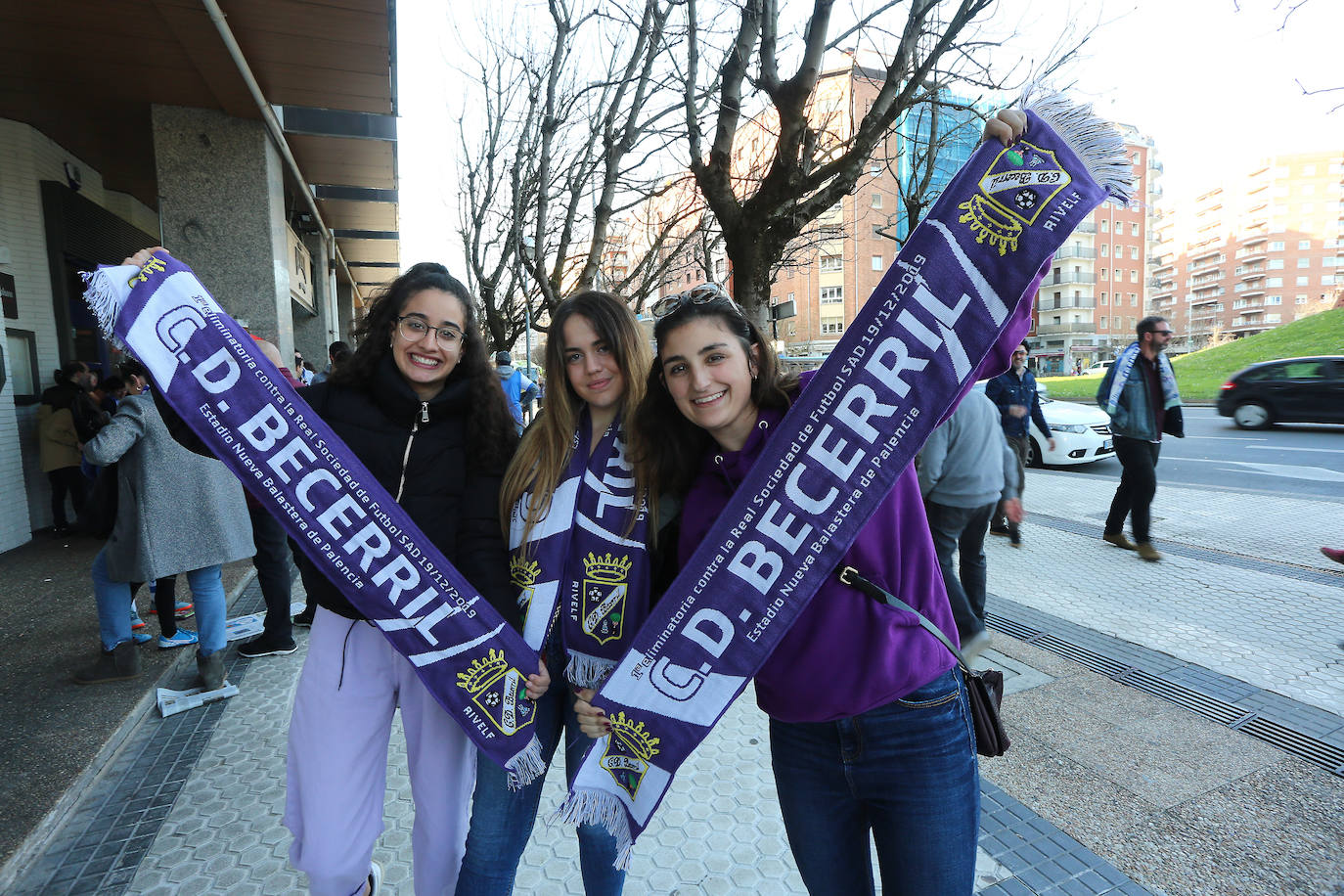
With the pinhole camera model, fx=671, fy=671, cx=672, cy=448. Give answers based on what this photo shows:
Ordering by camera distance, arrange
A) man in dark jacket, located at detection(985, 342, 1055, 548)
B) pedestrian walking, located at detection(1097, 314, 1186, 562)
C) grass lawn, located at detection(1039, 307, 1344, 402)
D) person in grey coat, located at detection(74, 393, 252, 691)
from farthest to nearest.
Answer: grass lawn, located at detection(1039, 307, 1344, 402) < man in dark jacket, located at detection(985, 342, 1055, 548) < pedestrian walking, located at detection(1097, 314, 1186, 562) < person in grey coat, located at detection(74, 393, 252, 691)

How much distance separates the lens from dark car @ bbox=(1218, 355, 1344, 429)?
14156mm

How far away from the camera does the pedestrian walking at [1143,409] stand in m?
5.79

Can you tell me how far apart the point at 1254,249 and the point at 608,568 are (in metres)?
142

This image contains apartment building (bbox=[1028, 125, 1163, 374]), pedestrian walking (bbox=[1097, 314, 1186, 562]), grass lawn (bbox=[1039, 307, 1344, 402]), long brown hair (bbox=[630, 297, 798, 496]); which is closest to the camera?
long brown hair (bbox=[630, 297, 798, 496])

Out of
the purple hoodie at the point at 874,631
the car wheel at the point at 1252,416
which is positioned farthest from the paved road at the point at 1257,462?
the purple hoodie at the point at 874,631

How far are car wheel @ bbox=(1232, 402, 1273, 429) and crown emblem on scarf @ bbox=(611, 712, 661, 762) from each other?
19.1m

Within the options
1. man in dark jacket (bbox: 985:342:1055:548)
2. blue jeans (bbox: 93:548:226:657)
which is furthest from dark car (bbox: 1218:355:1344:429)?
blue jeans (bbox: 93:548:226:657)

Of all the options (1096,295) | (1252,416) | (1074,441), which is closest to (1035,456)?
(1074,441)

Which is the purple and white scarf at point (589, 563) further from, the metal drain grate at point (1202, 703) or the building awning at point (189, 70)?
the building awning at point (189, 70)

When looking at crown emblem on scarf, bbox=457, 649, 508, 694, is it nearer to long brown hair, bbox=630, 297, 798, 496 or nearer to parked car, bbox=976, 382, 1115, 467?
long brown hair, bbox=630, 297, 798, 496

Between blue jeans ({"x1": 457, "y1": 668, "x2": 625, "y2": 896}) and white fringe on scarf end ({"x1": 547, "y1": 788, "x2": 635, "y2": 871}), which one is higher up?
white fringe on scarf end ({"x1": 547, "y1": 788, "x2": 635, "y2": 871})

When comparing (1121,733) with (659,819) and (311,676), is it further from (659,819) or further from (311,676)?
(311,676)

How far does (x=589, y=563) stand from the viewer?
1.81m

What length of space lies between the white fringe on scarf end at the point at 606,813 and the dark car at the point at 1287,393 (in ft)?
61.6
